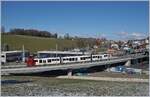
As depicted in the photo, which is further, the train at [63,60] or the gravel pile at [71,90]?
the train at [63,60]

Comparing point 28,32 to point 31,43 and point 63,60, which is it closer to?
point 31,43

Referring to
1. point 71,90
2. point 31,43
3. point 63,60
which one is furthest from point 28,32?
point 71,90

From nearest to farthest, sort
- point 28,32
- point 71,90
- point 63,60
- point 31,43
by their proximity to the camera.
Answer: point 71,90 → point 63,60 → point 31,43 → point 28,32

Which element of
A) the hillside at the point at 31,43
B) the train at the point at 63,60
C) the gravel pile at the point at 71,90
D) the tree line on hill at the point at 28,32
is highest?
the tree line on hill at the point at 28,32

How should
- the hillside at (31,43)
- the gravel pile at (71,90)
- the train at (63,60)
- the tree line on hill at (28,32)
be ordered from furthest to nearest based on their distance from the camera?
the tree line on hill at (28,32), the hillside at (31,43), the train at (63,60), the gravel pile at (71,90)

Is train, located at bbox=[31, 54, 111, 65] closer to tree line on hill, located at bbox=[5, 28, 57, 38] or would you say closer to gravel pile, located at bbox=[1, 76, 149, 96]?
gravel pile, located at bbox=[1, 76, 149, 96]

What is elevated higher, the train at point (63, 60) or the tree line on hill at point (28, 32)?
the tree line on hill at point (28, 32)

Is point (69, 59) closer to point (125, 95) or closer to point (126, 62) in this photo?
point (126, 62)

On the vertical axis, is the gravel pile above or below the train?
below

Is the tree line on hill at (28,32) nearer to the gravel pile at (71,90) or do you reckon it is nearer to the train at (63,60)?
the train at (63,60)

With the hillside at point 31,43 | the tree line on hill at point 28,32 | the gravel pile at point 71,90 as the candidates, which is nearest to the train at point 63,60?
the hillside at point 31,43

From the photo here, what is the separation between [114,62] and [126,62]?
11.8 m

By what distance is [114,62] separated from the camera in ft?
295

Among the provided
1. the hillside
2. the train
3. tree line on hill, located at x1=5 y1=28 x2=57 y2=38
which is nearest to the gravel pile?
the train
